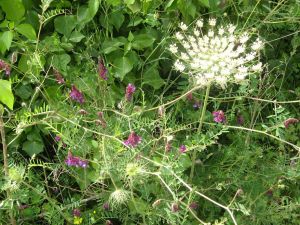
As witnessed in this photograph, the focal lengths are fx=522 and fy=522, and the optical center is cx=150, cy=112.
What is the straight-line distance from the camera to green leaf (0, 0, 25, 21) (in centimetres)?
188

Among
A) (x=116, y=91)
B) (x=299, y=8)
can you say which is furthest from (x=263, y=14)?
(x=116, y=91)

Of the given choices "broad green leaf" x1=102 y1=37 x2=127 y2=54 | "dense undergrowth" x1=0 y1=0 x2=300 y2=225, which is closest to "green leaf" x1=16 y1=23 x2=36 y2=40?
"dense undergrowth" x1=0 y1=0 x2=300 y2=225

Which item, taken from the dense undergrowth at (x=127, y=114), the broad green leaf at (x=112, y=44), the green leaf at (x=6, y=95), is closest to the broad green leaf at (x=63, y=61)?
the dense undergrowth at (x=127, y=114)

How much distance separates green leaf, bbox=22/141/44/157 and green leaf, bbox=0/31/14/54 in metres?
0.43

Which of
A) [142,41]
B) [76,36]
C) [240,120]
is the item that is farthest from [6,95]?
[240,120]

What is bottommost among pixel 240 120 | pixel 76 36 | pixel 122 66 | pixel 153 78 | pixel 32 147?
pixel 240 120

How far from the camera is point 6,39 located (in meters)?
1.82

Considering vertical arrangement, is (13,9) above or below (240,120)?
above

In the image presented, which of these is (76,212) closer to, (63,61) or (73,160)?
(73,160)

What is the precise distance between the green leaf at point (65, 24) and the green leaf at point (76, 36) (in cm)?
2

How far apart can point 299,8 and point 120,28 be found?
0.79m

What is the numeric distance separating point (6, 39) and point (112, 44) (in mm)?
445

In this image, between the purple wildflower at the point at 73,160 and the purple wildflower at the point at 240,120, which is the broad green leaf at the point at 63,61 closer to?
the purple wildflower at the point at 73,160

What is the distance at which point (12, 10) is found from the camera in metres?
1.89
